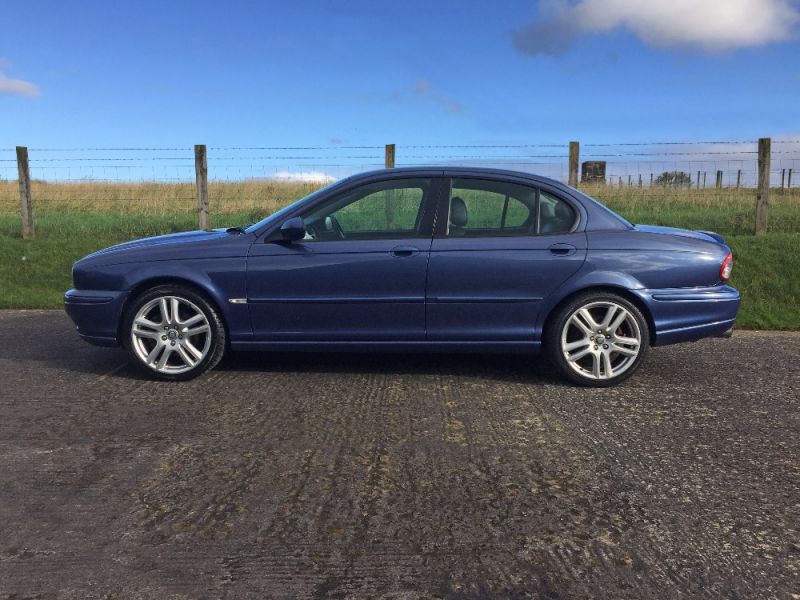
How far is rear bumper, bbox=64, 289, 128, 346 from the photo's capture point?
5.02 metres

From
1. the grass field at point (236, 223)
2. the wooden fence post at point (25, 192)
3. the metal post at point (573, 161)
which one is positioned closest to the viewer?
the grass field at point (236, 223)

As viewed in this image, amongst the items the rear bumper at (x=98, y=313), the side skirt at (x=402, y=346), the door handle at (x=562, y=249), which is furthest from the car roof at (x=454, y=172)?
the rear bumper at (x=98, y=313)

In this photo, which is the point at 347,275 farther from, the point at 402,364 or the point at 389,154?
the point at 389,154

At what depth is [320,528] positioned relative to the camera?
2742mm

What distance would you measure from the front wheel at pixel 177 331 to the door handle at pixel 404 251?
1.36 meters

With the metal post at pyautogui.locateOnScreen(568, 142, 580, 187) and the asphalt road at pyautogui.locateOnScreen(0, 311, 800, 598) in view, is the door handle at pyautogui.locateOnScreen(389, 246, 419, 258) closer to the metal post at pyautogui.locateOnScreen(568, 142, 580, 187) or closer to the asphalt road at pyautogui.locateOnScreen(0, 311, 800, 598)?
the asphalt road at pyautogui.locateOnScreen(0, 311, 800, 598)

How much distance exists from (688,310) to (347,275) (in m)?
2.41

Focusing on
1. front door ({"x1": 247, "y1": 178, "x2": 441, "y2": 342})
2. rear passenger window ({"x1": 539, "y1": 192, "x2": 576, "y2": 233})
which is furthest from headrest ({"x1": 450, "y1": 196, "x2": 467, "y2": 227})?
rear passenger window ({"x1": 539, "y1": 192, "x2": 576, "y2": 233})

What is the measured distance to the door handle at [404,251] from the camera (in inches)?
192

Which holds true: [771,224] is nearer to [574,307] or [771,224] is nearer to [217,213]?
[574,307]

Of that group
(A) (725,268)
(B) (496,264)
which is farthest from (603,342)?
(A) (725,268)

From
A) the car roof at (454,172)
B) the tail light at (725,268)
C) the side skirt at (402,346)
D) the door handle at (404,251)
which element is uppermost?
the car roof at (454,172)

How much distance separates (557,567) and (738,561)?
66 cm

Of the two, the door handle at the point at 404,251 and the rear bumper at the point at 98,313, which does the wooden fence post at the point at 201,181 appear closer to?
the rear bumper at the point at 98,313
